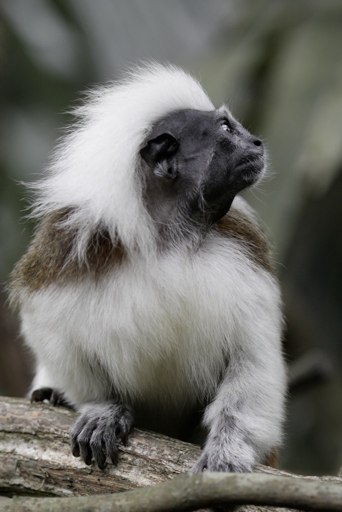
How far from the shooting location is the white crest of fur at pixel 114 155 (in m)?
3.80

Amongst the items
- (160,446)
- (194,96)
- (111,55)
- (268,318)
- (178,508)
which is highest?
(111,55)

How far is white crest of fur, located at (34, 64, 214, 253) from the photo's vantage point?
3801 millimetres

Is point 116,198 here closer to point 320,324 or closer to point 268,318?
point 268,318

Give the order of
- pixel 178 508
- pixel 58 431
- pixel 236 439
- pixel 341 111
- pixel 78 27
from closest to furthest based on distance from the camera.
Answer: pixel 178 508 → pixel 236 439 → pixel 58 431 → pixel 341 111 → pixel 78 27

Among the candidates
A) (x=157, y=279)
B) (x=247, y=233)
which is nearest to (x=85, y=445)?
(x=157, y=279)

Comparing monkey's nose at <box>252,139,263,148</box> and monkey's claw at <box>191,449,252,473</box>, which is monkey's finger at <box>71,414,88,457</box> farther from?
monkey's nose at <box>252,139,263,148</box>

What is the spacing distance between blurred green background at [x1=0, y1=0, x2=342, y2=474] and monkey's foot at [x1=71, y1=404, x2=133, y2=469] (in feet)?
6.29

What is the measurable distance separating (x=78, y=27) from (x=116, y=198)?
3511 mm

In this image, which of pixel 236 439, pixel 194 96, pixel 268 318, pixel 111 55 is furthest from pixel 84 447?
pixel 111 55

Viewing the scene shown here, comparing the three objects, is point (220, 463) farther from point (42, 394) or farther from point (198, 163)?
point (198, 163)

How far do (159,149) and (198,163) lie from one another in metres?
0.16

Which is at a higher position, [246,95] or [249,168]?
[246,95]

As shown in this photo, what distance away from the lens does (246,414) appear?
382cm

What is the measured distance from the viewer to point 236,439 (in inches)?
147
